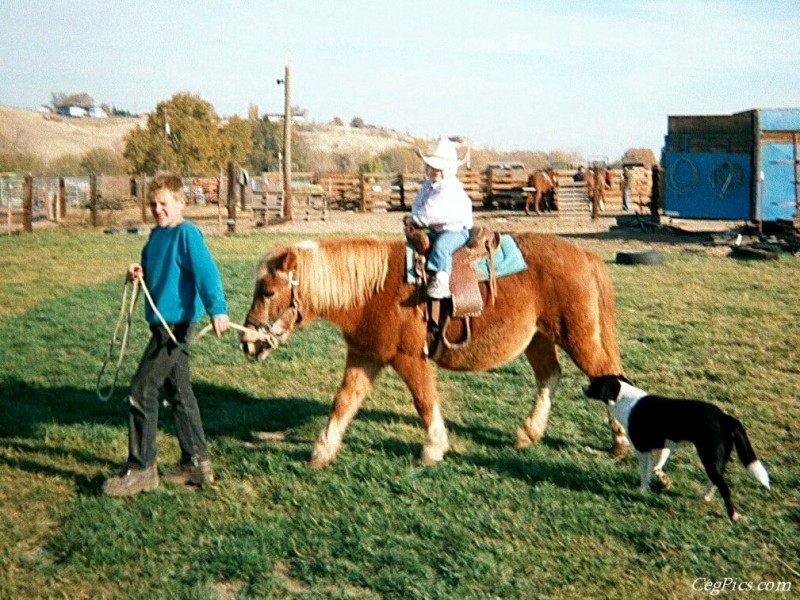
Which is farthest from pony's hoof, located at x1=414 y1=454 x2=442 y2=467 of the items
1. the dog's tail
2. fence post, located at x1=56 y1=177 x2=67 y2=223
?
fence post, located at x1=56 y1=177 x2=67 y2=223

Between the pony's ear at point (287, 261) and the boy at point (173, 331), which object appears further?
the pony's ear at point (287, 261)

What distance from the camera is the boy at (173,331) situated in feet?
17.2

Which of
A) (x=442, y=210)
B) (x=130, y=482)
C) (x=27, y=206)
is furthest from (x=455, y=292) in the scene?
(x=27, y=206)

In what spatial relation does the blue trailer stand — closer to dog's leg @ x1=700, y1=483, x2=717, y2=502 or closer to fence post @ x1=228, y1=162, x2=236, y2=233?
fence post @ x1=228, y1=162, x2=236, y2=233

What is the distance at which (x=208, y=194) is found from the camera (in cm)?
4809

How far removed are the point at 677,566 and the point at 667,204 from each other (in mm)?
20492

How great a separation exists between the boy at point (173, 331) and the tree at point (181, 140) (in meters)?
50.7

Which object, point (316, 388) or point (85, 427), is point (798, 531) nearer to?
point (316, 388)

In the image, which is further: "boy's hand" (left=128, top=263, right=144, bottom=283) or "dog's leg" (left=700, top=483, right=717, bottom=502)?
"boy's hand" (left=128, top=263, right=144, bottom=283)

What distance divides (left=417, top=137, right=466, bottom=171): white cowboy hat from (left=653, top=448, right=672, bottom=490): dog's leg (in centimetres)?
247

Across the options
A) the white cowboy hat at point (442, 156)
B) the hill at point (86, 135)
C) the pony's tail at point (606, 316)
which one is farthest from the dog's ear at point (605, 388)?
the hill at point (86, 135)

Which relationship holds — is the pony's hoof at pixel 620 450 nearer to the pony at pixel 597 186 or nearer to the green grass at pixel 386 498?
the green grass at pixel 386 498

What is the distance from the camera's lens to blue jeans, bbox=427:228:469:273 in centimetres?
578

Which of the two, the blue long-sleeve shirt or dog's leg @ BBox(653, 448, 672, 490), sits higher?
the blue long-sleeve shirt
